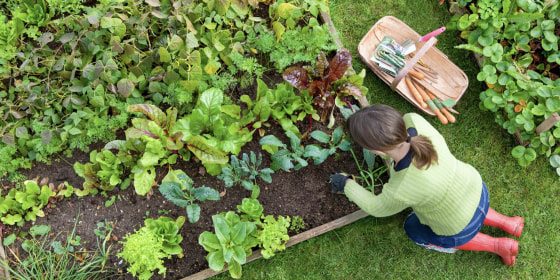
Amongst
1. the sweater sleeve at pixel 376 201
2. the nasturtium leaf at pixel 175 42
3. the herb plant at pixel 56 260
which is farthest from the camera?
the nasturtium leaf at pixel 175 42

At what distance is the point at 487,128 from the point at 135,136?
9.62 feet

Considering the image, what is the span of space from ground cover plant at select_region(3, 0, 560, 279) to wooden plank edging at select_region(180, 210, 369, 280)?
0.06 m

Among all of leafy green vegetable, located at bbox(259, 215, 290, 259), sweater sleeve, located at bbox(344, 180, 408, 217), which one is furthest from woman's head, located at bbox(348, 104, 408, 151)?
leafy green vegetable, located at bbox(259, 215, 290, 259)

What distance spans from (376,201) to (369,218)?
0.68 meters

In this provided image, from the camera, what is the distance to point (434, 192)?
2.53 metres

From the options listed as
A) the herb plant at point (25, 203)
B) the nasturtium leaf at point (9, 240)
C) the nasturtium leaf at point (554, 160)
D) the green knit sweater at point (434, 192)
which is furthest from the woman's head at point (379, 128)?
the nasturtium leaf at point (9, 240)

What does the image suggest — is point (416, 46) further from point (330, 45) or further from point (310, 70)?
point (310, 70)

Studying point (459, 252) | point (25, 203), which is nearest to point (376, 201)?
point (459, 252)

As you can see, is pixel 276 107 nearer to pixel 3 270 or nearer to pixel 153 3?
pixel 153 3

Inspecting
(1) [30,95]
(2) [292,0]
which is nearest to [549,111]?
(2) [292,0]

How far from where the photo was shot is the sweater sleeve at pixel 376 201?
262 centimetres

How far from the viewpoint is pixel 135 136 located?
282 cm

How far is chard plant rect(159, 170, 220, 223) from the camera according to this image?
2.78 meters

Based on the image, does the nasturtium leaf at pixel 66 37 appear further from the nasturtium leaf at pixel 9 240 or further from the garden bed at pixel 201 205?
the nasturtium leaf at pixel 9 240
